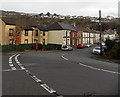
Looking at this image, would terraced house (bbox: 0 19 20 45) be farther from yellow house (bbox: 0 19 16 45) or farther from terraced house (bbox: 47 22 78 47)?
terraced house (bbox: 47 22 78 47)

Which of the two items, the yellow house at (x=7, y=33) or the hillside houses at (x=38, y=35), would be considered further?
the hillside houses at (x=38, y=35)

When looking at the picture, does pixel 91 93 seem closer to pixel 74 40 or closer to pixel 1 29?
pixel 1 29

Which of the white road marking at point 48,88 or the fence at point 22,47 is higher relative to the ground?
the fence at point 22,47

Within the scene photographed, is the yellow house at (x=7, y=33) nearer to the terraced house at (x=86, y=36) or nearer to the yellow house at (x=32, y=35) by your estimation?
the yellow house at (x=32, y=35)

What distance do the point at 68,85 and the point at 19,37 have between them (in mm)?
43890

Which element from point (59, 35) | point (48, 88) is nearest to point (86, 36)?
point (59, 35)

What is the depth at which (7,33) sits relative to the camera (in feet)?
158

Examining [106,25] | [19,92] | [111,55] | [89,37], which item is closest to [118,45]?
[111,55]

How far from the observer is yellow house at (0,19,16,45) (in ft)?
156

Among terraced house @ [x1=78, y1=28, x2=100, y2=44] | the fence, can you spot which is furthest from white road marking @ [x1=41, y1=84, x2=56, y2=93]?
terraced house @ [x1=78, y1=28, x2=100, y2=44]

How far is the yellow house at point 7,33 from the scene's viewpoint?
4759 centimetres

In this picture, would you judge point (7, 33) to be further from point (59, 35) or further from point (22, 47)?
point (59, 35)

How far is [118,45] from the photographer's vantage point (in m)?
27.4

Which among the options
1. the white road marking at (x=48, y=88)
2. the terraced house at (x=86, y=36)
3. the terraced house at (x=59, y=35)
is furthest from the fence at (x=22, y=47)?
the white road marking at (x=48, y=88)
